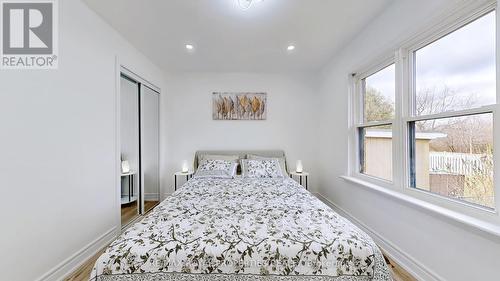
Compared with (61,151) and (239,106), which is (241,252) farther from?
(239,106)

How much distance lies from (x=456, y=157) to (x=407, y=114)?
1.87 feet

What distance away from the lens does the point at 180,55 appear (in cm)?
327

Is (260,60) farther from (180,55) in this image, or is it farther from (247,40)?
(180,55)

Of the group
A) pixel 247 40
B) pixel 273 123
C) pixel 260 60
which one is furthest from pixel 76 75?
pixel 273 123

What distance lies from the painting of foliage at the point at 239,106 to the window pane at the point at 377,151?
183cm

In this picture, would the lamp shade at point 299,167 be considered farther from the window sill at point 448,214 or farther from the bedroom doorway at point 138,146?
the bedroom doorway at point 138,146

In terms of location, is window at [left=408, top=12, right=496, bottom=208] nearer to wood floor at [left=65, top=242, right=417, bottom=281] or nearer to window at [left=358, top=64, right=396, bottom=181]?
window at [left=358, top=64, right=396, bottom=181]

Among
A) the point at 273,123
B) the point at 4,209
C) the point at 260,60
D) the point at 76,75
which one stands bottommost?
the point at 4,209

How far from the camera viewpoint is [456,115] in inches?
62.6

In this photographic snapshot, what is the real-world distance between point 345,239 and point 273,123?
9.69ft

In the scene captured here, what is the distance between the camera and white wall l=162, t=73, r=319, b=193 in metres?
4.08

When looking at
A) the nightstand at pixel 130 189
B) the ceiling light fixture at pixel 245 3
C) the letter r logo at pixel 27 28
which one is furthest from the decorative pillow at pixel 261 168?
the letter r logo at pixel 27 28

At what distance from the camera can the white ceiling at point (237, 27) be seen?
6.81 ft

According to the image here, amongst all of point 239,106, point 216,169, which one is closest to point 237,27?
point 239,106
